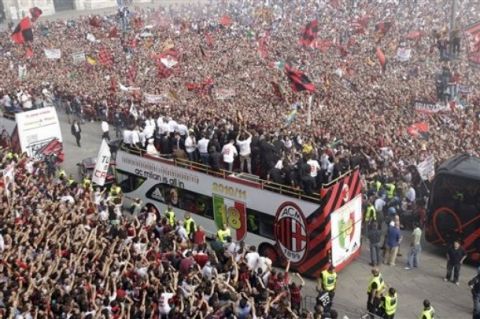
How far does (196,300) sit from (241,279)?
1461 millimetres

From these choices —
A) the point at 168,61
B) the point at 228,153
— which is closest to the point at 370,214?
the point at 228,153

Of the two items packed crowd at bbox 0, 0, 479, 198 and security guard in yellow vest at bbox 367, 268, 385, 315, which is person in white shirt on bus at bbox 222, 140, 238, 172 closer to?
packed crowd at bbox 0, 0, 479, 198

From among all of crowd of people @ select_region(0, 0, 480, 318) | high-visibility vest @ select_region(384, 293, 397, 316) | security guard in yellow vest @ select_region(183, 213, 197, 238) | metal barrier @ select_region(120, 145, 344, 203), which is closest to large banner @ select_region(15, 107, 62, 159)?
crowd of people @ select_region(0, 0, 480, 318)

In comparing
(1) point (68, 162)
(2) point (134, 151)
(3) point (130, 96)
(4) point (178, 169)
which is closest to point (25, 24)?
(3) point (130, 96)

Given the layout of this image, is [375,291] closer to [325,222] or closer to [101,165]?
[325,222]

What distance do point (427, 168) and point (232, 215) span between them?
6.51 meters

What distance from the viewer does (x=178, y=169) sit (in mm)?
18797

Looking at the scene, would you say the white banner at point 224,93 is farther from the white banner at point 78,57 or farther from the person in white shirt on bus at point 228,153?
the white banner at point 78,57

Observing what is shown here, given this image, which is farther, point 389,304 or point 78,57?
point 78,57

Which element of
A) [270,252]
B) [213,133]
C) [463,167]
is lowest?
[270,252]

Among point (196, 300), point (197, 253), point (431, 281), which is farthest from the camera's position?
point (431, 281)

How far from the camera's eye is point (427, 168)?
1889cm

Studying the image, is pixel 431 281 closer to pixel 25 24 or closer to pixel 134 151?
pixel 134 151

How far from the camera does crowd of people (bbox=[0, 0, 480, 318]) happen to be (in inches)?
472
